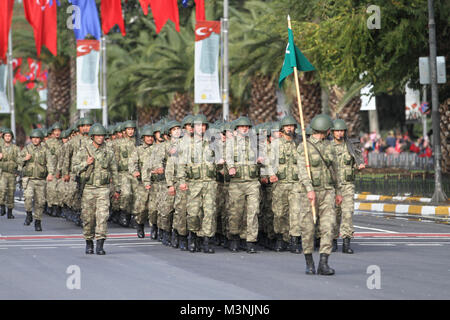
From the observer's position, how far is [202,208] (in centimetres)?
1636

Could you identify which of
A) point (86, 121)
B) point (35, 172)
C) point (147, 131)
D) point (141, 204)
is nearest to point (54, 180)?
point (35, 172)

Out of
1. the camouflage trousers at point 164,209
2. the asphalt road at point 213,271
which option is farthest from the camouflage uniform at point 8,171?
the camouflage trousers at point 164,209

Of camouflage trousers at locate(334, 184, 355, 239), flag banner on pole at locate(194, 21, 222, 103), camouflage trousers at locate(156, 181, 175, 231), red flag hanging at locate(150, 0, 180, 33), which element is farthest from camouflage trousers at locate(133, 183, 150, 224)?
red flag hanging at locate(150, 0, 180, 33)

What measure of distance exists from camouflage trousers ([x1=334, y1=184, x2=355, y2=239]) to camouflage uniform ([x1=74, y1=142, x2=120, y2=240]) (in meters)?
3.49

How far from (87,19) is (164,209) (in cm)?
1933

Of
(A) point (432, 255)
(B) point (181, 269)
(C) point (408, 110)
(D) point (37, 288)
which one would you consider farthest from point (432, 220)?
(C) point (408, 110)

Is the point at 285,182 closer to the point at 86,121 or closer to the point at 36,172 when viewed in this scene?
the point at 86,121

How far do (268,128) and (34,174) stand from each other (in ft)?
21.7

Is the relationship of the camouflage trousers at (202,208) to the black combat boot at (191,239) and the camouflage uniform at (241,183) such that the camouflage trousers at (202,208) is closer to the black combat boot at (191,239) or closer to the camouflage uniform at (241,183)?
the black combat boot at (191,239)

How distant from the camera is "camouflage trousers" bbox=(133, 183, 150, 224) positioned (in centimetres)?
1911

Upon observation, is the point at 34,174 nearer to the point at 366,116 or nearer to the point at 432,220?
the point at 432,220

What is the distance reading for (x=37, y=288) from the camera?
38.0ft

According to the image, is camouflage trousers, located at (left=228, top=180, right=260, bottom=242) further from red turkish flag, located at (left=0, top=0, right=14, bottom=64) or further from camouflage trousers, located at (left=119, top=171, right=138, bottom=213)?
red turkish flag, located at (left=0, top=0, right=14, bottom=64)

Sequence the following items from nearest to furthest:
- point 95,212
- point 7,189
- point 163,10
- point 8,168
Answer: point 95,212 < point 7,189 < point 8,168 < point 163,10
